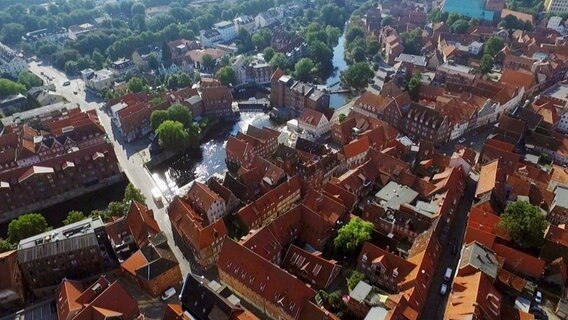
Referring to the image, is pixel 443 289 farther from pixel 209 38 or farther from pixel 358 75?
pixel 209 38

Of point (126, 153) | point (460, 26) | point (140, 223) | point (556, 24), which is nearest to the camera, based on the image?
point (140, 223)

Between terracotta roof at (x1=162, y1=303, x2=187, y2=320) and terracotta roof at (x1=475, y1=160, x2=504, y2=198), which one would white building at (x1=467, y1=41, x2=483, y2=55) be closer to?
terracotta roof at (x1=475, y1=160, x2=504, y2=198)

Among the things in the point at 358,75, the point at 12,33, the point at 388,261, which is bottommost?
the point at 12,33

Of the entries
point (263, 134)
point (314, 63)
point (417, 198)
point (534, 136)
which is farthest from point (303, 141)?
point (314, 63)

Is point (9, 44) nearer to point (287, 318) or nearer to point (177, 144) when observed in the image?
point (177, 144)

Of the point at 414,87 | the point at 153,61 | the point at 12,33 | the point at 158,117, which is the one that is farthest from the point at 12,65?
the point at 414,87

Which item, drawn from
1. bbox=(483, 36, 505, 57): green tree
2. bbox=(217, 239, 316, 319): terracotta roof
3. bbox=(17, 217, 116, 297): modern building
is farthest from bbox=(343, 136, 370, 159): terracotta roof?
bbox=(483, 36, 505, 57): green tree
